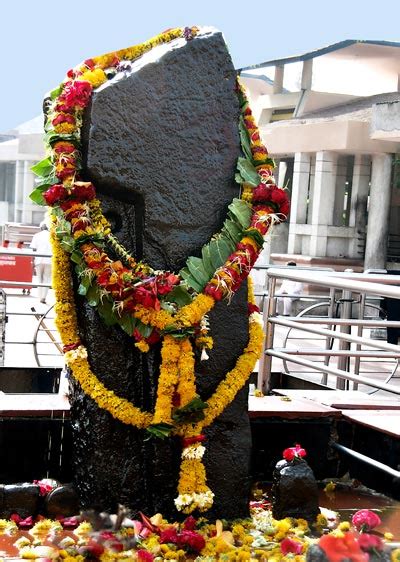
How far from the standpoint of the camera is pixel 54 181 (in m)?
4.43

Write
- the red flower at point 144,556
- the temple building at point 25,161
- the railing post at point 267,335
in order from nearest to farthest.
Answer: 1. the red flower at point 144,556
2. the railing post at point 267,335
3. the temple building at point 25,161

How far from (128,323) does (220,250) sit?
1.97 ft

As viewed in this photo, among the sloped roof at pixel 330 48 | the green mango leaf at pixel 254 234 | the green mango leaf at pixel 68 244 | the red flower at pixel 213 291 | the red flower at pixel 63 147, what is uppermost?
the sloped roof at pixel 330 48

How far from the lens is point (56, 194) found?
14.2 feet

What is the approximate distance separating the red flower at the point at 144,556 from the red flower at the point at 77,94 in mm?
2063

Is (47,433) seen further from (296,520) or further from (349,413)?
(349,413)

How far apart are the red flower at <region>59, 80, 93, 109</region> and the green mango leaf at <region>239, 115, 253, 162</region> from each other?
2.63 ft

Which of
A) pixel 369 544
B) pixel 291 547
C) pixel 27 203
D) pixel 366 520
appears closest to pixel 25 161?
pixel 27 203

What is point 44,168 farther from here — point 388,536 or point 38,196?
point 388,536

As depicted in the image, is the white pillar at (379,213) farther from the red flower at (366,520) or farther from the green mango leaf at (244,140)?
the red flower at (366,520)

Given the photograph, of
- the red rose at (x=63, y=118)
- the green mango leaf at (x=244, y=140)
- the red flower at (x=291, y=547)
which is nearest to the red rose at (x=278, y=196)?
the green mango leaf at (x=244, y=140)

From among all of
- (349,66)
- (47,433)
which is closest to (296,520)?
(47,433)

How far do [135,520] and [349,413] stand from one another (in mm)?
1623

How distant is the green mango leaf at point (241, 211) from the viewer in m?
4.57
